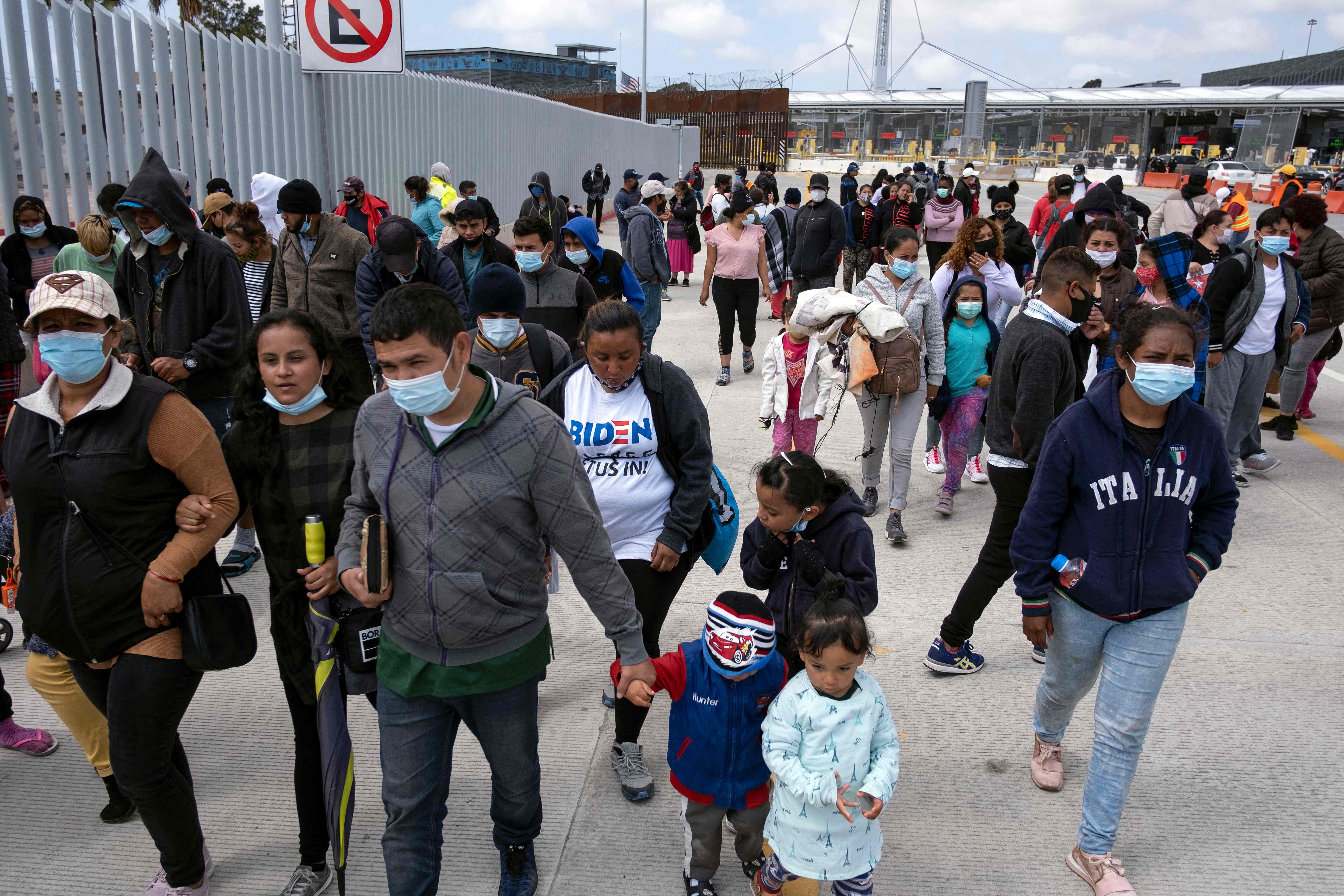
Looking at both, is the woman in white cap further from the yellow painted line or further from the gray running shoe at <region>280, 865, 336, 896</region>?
the yellow painted line

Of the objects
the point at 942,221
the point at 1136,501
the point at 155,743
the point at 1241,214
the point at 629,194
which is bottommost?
the point at 155,743

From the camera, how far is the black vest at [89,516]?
2629 mm

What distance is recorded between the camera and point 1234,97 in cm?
6081

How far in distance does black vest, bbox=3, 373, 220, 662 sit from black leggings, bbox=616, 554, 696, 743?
148cm

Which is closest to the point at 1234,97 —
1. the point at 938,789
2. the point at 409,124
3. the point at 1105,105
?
the point at 1105,105

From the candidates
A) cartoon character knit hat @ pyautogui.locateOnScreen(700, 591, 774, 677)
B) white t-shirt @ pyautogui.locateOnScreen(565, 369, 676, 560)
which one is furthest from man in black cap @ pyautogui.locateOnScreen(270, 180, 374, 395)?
cartoon character knit hat @ pyautogui.locateOnScreen(700, 591, 774, 677)

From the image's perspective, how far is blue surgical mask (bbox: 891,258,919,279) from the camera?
5.89m

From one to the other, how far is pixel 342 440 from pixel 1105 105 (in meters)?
73.6

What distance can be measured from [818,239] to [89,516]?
843 centimetres

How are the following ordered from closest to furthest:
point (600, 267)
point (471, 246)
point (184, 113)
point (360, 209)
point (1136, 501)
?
1. point (1136, 501)
2. point (471, 246)
3. point (600, 267)
4. point (184, 113)
5. point (360, 209)

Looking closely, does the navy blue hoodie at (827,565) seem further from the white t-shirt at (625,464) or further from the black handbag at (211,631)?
the black handbag at (211,631)

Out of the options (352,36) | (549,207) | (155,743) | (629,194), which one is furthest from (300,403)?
(629,194)

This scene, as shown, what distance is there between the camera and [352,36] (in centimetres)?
742

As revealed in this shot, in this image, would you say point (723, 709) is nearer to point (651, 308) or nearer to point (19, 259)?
point (19, 259)
